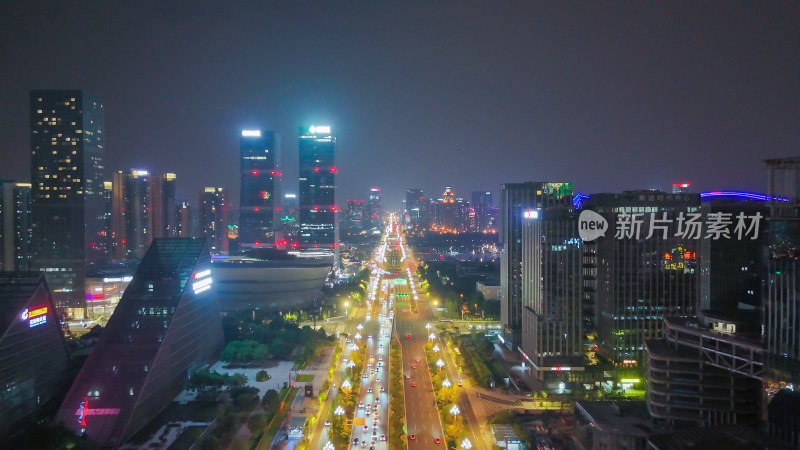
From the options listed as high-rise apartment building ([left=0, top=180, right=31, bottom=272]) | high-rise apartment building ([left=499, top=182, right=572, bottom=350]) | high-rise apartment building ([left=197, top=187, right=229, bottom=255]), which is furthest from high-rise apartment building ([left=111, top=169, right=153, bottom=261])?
high-rise apartment building ([left=499, top=182, right=572, bottom=350])

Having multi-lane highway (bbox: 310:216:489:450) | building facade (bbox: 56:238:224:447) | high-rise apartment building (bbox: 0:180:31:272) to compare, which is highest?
high-rise apartment building (bbox: 0:180:31:272)

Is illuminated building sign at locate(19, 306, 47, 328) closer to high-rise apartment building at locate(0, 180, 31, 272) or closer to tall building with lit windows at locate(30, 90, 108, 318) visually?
tall building with lit windows at locate(30, 90, 108, 318)

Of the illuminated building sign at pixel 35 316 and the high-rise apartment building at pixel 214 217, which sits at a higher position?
the high-rise apartment building at pixel 214 217

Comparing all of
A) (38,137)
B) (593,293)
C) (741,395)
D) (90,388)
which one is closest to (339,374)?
(90,388)

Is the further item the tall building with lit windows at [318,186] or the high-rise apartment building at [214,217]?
the high-rise apartment building at [214,217]

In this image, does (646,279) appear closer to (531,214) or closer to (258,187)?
(531,214)

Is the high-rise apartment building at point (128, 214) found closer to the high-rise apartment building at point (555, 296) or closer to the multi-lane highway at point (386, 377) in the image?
the multi-lane highway at point (386, 377)

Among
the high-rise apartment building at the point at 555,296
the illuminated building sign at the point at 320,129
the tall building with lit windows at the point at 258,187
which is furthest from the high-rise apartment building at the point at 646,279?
the tall building with lit windows at the point at 258,187
